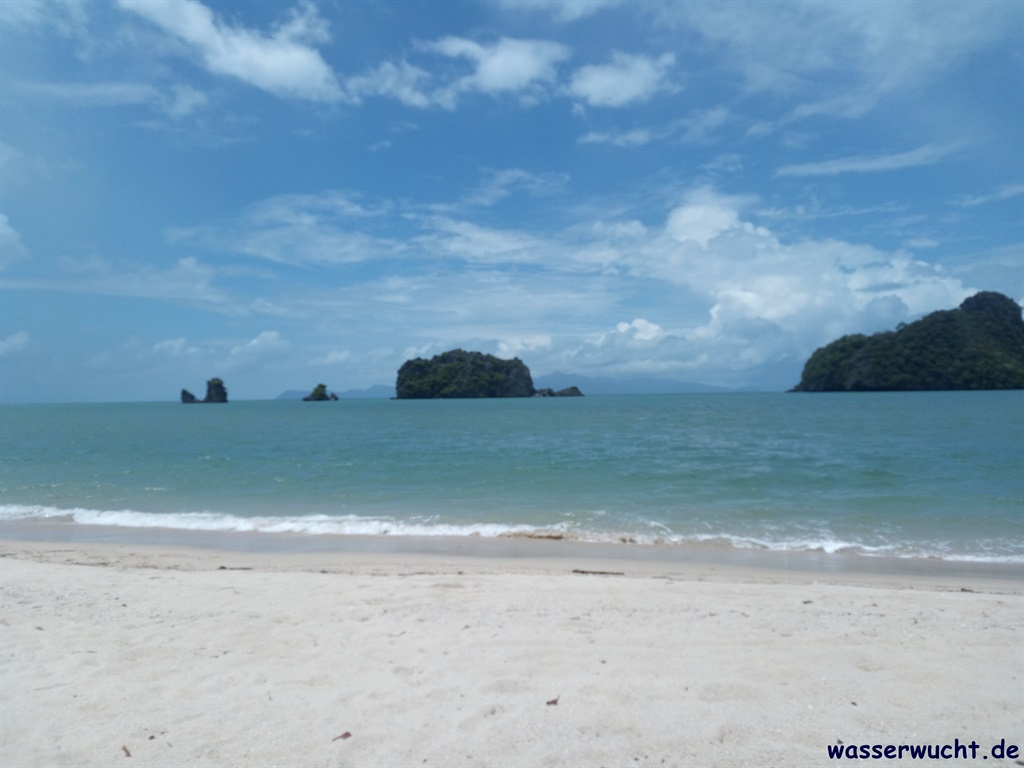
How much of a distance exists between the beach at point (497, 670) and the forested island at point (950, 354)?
343 feet

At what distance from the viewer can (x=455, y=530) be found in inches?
499

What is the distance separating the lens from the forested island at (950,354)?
92.6 meters

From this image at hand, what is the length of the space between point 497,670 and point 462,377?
5299 inches

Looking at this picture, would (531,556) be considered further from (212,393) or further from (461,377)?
(212,393)

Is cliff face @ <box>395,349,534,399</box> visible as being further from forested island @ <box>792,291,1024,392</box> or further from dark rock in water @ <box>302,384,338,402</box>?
forested island @ <box>792,291,1024,392</box>

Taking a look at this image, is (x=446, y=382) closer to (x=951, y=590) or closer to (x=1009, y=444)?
(x=1009, y=444)

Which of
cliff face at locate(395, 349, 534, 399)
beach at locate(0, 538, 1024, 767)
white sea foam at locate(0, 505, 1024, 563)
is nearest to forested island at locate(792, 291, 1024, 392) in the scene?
cliff face at locate(395, 349, 534, 399)

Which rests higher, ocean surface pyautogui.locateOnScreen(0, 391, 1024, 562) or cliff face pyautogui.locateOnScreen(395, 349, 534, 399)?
cliff face pyautogui.locateOnScreen(395, 349, 534, 399)

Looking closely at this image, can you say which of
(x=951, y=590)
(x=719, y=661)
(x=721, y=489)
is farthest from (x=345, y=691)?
(x=721, y=489)

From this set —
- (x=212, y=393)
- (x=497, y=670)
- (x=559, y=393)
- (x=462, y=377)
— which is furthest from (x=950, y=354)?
(x=212, y=393)

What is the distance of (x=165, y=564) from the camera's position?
9742mm

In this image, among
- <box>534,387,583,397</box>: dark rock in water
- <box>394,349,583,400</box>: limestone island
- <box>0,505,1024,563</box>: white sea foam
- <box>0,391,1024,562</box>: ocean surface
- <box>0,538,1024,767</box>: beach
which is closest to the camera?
<box>0,538,1024,767</box>: beach

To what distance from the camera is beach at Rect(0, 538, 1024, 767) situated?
382 cm

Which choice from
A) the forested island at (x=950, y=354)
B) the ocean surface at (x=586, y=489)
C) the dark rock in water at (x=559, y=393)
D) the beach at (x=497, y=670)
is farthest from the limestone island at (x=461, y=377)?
the beach at (x=497, y=670)
